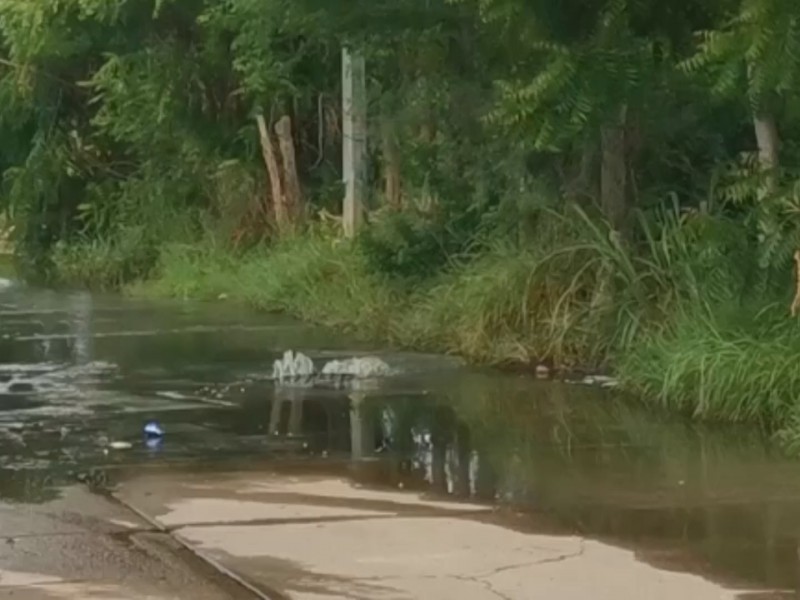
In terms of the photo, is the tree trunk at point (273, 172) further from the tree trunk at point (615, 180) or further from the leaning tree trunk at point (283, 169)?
the tree trunk at point (615, 180)

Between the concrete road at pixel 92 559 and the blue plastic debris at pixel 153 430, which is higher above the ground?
the blue plastic debris at pixel 153 430

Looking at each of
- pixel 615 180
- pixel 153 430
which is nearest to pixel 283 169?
pixel 615 180

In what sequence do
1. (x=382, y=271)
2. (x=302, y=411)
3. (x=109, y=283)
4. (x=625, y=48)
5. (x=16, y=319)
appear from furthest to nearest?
1. (x=109, y=283)
2. (x=16, y=319)
3. (x=382, y=271)
4. (x=302, y=411)
5. (x=625, y=48)

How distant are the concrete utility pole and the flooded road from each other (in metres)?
5.39

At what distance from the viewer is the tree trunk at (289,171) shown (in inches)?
921

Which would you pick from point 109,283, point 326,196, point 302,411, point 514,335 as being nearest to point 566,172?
point 514,335

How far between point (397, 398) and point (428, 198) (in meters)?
5.55

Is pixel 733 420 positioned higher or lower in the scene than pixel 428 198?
lower

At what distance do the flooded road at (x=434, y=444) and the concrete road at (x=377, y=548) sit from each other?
20 cm

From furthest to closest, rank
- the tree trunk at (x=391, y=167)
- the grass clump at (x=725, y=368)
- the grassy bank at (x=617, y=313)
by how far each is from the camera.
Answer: the tree trunk at (x=391, y=167) < the grassy bank at (x=617, y=313) < the grass clump at (x=725, y=368)

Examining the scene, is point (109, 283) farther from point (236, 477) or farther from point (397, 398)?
point (236, 477)

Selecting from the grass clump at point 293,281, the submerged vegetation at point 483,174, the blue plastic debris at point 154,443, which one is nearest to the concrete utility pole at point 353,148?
the submerged vegetation at point 483,174

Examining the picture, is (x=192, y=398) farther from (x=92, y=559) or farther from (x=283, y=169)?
(x=283, y=169)

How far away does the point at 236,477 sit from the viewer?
29.9 feet
